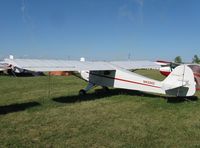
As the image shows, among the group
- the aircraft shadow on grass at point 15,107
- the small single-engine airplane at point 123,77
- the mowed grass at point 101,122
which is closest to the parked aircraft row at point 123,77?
the small single-engine airplane at point 123,77

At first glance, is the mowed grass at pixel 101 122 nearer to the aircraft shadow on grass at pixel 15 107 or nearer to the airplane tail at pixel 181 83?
the aircraft shadow on grass at pixel 15 107

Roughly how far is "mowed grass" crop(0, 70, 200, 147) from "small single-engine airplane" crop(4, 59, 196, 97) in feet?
1.86

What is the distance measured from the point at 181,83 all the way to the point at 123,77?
2.85 meters

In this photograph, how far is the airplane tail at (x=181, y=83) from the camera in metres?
9.61

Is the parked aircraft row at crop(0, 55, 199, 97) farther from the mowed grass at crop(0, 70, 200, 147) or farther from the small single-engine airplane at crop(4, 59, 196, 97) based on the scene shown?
the mowed grass at crop(0, 70, 200, 147)

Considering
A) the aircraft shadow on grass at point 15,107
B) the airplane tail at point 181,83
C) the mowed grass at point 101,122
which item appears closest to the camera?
the mowed grass at point 101,122

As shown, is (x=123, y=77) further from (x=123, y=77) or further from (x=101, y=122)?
(x=101, y=122)

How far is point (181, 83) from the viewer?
31.8 ft

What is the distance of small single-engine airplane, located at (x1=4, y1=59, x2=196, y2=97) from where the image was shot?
379 inches

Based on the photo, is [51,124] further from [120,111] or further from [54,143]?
[120,111]

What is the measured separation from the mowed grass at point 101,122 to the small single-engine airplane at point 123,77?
567mm

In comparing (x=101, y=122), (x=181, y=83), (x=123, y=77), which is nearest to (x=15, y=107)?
(x=101, y=122)

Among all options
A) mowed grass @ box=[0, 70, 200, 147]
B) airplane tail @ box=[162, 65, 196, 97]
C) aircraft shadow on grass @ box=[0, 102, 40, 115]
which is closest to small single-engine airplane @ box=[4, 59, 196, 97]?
airplane tail @ box=[162, 65, 196, 97]

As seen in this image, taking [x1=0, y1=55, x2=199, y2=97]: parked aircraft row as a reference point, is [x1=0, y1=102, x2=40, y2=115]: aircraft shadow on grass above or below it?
below
